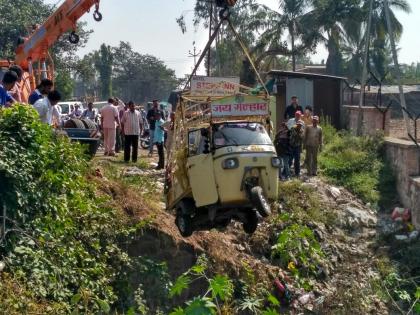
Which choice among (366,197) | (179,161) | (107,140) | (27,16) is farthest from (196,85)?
(27,16)

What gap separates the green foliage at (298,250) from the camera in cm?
1598

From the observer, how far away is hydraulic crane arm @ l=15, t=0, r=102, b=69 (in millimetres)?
15133

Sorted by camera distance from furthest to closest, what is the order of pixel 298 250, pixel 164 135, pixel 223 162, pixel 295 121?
pixel 164 135, pixel 295 121, pixel 298 250, pixel 223 162

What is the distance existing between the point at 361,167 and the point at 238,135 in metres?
10.4

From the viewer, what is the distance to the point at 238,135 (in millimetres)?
11102

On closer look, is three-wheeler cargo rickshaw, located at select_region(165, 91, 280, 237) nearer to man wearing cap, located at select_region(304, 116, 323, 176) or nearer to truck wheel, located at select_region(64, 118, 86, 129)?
truck wheel, located at select_region(64, 118, 86, 129)

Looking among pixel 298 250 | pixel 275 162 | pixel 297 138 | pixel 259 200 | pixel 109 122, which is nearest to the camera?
pixel 259 200

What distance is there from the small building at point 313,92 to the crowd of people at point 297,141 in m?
5.50

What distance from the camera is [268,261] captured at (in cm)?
1602

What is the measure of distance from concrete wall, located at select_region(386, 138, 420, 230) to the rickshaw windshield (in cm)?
789

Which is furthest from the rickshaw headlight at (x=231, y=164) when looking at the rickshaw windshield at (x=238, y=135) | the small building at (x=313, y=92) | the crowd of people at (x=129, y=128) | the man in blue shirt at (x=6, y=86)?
the small building at (x=313, y=92)

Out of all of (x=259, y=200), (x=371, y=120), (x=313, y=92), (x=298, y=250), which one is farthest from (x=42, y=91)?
(x=313, y=92)

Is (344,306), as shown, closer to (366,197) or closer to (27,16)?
(366,197)

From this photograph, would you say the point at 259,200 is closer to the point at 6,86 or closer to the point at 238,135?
the point at 238,135
